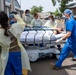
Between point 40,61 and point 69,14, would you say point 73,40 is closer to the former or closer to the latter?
point 69,14

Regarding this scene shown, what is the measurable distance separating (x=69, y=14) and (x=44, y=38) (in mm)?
1379

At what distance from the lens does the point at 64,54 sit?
277 inches

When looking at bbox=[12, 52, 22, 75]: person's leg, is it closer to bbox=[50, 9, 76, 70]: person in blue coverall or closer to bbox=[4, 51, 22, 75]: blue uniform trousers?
bbox=[4, 51, 22, 75]: blue uniform trousers

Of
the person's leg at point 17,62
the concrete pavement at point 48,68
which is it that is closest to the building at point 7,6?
the concrete pavement at point 48,68

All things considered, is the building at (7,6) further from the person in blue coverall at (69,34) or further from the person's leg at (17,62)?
the person's leg at (17,62)

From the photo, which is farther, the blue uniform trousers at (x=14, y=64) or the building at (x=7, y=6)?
the building at (x=7, y=6)

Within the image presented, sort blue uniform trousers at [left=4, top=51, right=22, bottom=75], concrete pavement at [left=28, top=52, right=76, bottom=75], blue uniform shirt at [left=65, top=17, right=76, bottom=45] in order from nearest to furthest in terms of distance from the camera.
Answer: blue uniform trousers at [left=4, top=51, right=22, bottom=75]
blue uniform shirt at [left=65, top=17, right=76, bottom=45]
concrete pavement at [left=28, top=52, right=76, bottom=75]

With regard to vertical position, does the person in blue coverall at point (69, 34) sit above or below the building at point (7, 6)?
below

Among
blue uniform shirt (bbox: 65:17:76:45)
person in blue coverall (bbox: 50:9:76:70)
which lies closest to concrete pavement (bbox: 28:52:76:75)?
person in blue coverall (bbox: 50:9:76:70)

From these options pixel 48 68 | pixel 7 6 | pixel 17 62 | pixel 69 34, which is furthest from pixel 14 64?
pixel 7 6

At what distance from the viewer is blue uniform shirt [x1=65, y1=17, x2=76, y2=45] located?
6.55 meters

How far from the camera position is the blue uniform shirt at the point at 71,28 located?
21.5ft

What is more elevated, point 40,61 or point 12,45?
point 12,45

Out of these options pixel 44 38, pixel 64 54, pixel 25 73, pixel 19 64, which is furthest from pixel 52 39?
pixel 19 64
